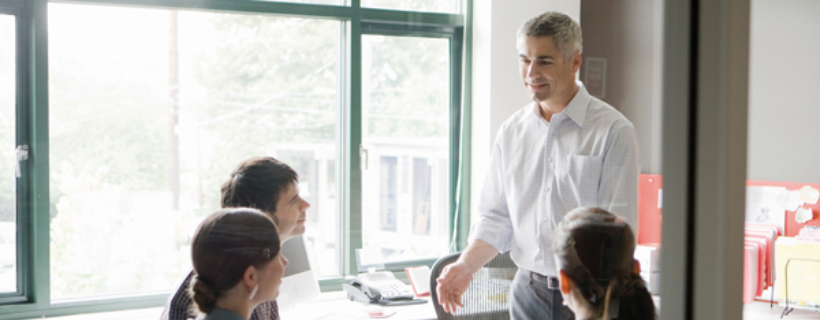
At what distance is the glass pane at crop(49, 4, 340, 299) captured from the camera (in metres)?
0.86

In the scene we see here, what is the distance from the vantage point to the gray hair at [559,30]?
0.55 meters

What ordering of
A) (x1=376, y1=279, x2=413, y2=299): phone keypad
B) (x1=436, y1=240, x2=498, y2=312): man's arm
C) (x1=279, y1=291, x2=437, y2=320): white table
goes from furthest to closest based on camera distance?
(x1=376, y1=279, x2=413, y2=299): phone keypad
(x1=279, y1=291, x2=437, y2=320): white table
(x1=436, y1=240, x2=498, y2=312): man's arm

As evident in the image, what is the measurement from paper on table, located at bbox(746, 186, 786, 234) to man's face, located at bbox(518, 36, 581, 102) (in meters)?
0.18

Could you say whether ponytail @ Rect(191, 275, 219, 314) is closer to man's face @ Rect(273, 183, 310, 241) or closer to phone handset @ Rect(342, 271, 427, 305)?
man's face @ Rect(273, 183, 310, 241)

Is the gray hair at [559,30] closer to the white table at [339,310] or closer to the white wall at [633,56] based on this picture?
the white wall at [633,56]

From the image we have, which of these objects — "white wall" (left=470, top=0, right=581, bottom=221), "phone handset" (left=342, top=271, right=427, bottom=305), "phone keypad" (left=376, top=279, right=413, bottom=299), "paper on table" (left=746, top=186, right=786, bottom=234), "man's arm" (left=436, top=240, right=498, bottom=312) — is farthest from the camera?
"phone keypad" (left=376, top=279, right=413, bottom=299)

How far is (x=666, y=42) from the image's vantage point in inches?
18.8

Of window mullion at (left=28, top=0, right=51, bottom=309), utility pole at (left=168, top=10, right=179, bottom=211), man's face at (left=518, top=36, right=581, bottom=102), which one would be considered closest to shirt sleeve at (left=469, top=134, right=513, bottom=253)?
man's face at (left=518, top=36, right=581, bottom=102)

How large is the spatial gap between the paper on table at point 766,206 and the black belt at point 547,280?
0.18 metres

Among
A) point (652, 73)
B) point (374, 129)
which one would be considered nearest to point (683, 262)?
point (652, 73)

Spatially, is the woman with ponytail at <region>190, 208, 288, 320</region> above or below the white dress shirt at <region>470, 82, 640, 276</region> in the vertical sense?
below

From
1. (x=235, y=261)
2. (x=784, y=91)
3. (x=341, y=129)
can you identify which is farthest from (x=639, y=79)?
(x=341, y=129)

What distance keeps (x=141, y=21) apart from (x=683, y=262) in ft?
2.66

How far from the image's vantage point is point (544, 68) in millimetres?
575
